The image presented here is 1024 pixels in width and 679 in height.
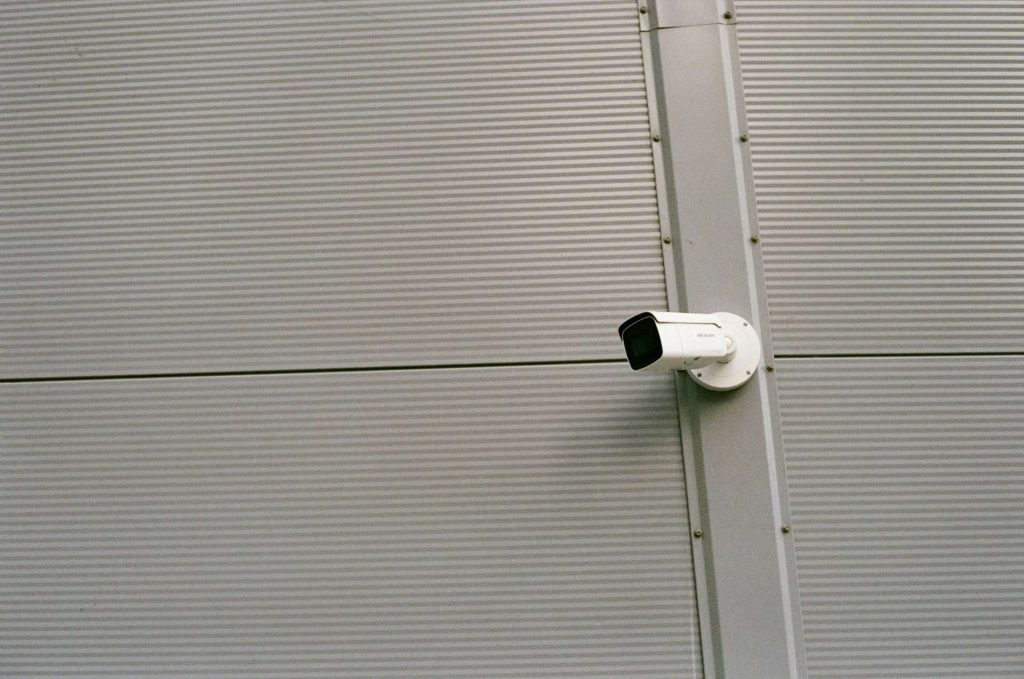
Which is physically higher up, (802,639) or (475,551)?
(475,551)

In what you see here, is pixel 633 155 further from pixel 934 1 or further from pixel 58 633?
pixel 58 633

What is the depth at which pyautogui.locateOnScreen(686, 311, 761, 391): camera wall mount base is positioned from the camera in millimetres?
2182

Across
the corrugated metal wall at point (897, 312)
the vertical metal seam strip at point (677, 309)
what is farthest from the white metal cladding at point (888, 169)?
the vertical metal seam strip at point (677, 309)

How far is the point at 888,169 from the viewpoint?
2375 mm

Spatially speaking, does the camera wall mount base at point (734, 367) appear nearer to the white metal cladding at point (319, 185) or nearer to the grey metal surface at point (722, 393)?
the grey metal surface at point (722, 393)

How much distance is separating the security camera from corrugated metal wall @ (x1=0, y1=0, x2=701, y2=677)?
0.53ft

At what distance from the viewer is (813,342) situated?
228 centimetres

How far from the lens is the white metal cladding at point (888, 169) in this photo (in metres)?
2.30

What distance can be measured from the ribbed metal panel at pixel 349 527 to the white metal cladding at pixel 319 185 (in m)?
0.13

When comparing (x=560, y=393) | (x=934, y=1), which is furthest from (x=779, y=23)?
(x=560, y=393)

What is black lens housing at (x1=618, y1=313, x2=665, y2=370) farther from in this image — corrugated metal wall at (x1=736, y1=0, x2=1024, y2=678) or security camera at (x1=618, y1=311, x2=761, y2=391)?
corrugated metal wall at (x1=736, y1=0, x2=1024, y2=678)

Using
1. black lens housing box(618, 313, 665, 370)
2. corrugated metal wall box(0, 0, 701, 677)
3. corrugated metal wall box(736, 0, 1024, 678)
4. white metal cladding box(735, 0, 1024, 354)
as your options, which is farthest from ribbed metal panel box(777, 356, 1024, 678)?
black lens housing box(618, 313, 665, 370)

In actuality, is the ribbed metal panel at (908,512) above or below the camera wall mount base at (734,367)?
below

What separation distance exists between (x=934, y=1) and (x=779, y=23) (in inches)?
18.3
